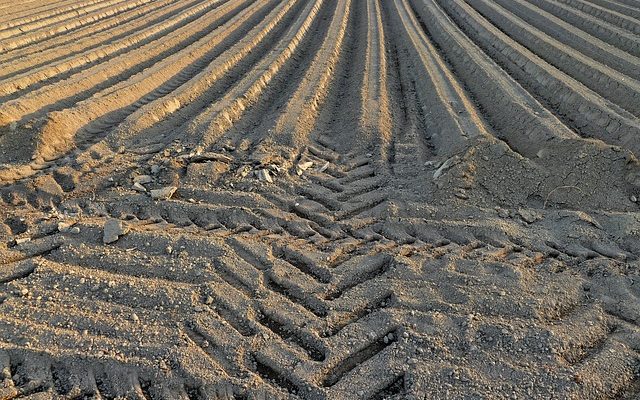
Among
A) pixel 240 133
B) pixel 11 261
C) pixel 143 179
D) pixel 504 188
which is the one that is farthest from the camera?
pixel 240 133

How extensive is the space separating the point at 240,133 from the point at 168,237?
2.62 meters

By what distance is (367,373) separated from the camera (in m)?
3.40

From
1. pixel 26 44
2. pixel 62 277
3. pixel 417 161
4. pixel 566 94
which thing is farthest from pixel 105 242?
pixel 26 44

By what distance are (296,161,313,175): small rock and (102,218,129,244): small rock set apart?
7.26 feet

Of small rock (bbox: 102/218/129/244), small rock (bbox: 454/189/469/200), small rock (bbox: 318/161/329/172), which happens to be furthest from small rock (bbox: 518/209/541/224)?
small rock (bbox: 102/218/129/244)

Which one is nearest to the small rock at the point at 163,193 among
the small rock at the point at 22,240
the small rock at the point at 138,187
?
the small rock at the point at 138,187

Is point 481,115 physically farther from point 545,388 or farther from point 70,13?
point 70,13

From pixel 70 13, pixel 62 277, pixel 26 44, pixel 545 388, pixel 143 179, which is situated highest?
pixel 70 13

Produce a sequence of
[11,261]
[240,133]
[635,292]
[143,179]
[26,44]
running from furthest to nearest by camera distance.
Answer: [26,44] → [240,133] → [143,179] → [11,261] → [635,292]

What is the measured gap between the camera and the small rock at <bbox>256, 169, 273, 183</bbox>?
5508 millimetres

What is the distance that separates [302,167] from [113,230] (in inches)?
95.9

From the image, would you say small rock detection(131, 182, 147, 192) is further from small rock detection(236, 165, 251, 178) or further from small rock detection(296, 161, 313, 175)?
small rock detection(296, 161, 313, 175)

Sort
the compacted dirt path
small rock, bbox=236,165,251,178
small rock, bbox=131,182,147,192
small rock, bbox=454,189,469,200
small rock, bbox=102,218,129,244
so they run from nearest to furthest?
the compacted dirt path, small rock, bbox=102,218,129,244, small rock, bbox=454,189,469,200, small rock, bbox=131,182,147,192, small rock, bbox=236,165,251,178

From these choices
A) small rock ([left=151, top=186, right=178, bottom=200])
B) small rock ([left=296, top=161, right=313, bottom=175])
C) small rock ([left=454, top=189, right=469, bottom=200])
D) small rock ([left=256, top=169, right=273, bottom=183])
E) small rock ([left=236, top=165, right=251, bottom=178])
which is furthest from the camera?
small rock ([left=296, top=161, right=313, bottom=175])
